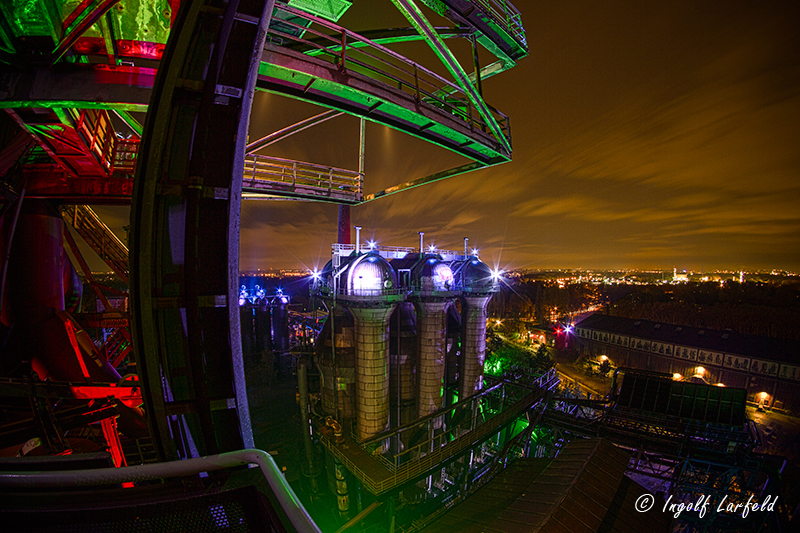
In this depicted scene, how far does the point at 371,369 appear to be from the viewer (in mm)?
15273

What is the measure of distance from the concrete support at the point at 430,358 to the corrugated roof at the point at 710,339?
4253cm

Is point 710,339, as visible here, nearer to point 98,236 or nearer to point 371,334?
point 371,334

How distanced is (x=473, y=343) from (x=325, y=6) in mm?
18655

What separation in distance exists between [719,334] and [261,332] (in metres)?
59.5

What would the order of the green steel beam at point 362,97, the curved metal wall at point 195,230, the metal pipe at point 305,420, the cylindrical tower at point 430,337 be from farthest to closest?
the cylindrical tower at point 430,337 → the metal pipe at point 305,420 → the green steel beam at point 362,97 → the curved metal wall at point 195,230

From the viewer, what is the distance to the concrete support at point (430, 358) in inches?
694

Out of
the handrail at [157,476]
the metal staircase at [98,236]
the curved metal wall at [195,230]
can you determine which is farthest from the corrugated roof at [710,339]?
the metal staircase at [98,236]

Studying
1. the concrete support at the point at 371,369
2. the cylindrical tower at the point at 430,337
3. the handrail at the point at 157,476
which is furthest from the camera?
the cylindrical tower at the point at 430,337

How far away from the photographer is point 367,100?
5480mm

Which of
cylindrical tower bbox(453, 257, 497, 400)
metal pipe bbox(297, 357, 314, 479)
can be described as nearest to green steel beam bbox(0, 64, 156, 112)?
metal pipe bbox(297, 357, 314, 479)

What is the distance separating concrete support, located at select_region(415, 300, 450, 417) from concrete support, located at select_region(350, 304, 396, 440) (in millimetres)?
3075

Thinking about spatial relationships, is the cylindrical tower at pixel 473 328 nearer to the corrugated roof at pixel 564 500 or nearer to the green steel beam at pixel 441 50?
the corrugated roof at pixel 564 500

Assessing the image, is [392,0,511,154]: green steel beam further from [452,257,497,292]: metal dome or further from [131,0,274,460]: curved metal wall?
[452,257,497,292]: metal dome

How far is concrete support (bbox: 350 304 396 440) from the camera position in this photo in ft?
49.8
